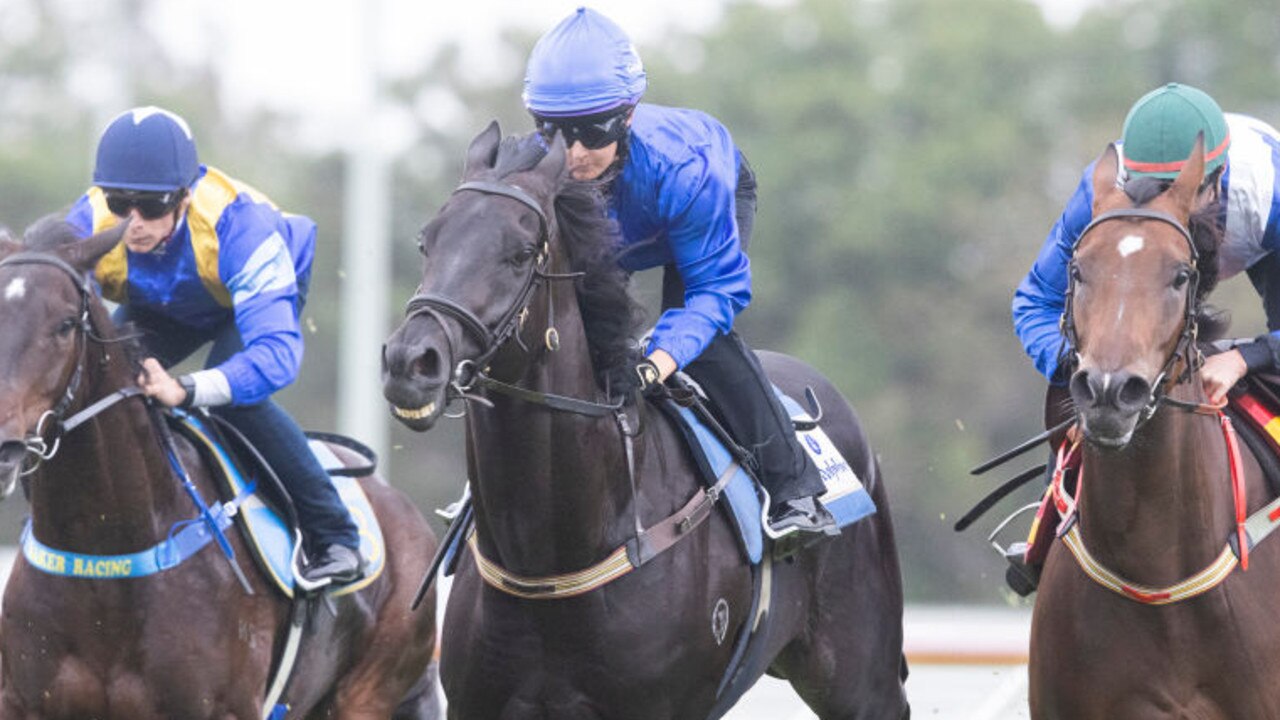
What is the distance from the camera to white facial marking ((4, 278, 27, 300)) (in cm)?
630

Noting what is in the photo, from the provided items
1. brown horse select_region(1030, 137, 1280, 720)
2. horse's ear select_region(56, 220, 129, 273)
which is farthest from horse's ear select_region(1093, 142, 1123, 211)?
horse's ear select_region(56, 220, 129, 273)

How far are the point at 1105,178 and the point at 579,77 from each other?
1496 millimetres

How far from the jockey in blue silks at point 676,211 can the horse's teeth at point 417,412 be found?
101 centimetres

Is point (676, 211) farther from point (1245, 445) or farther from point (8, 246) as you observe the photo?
point (8, 246)

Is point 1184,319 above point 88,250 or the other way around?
above

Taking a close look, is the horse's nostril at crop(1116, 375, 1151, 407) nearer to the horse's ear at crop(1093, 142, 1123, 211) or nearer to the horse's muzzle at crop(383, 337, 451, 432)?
the horse's ear at crop(1093, 142, 1123, 211)

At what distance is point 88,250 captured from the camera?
21.7 feet

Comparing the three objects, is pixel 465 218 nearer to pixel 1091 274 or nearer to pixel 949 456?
pixel 1091 274

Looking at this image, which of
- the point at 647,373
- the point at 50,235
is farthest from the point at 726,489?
the point at 50,235

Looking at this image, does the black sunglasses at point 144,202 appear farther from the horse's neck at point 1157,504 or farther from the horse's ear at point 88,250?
the horse's neck at point 1157,504

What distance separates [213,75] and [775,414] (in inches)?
1386

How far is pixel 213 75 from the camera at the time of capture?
4069 centimetres

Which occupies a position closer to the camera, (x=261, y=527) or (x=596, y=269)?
(x=596, y=269)

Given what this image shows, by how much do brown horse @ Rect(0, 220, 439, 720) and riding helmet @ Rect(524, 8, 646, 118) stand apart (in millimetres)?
1450
